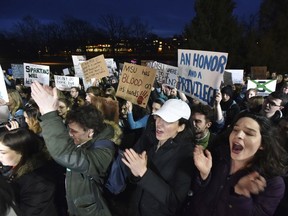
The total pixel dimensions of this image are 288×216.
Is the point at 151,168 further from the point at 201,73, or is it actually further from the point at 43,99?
the point at 201,73

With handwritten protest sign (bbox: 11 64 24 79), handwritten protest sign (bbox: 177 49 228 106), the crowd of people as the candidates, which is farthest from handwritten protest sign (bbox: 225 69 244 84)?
handwritten protest sign (bbox: 11 64 24 79)

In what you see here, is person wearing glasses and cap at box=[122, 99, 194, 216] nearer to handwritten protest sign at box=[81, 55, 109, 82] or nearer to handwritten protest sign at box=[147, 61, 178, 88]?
handwritten protest sign at box=[147, 61, 178, 88]

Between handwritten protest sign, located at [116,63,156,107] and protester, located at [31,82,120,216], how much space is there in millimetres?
2201

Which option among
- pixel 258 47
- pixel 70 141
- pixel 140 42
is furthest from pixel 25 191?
pixel 140 42

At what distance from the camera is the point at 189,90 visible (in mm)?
4281

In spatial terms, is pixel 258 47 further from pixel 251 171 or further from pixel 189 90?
pixel 251 171

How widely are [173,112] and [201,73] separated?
5.18 feet

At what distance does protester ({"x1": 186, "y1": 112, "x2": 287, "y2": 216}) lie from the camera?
1.87m

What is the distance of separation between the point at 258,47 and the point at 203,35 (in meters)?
5.07

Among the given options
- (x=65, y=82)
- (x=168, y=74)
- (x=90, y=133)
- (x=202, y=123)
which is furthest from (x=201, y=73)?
(x=65, y=82)

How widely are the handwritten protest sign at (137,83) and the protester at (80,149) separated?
2201 mm

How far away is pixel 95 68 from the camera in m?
6.99

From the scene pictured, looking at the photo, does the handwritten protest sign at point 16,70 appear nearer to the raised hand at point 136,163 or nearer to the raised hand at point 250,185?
the raised hand at point 136,163

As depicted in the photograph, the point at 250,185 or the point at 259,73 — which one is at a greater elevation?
the point at 250,185
